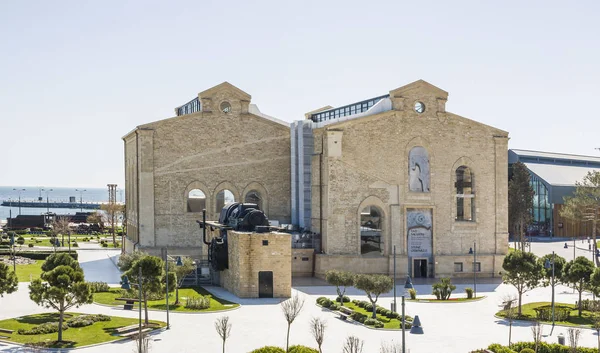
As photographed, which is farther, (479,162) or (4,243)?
(4,243)

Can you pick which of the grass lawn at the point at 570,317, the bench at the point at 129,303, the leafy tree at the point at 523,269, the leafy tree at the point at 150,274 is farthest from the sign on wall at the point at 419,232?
the leafy tree at the point at 150,274

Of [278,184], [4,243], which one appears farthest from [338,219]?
[4,243]

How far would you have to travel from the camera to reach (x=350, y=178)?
5447 cm

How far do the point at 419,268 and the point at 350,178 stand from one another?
9.05m

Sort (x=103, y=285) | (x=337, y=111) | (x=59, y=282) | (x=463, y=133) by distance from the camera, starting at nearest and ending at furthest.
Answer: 1. (x=59, y=282)
2. (x=103, y=285)
3. (x=463, y=133)
4. (x=337, y=111)

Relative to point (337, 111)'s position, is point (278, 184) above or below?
below

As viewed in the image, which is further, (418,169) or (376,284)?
(418,169)

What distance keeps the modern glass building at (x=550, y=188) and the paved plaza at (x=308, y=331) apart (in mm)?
44414

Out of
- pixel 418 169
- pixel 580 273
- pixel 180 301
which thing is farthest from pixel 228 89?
pixel 580 273

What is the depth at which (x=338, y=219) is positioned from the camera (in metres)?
54.1

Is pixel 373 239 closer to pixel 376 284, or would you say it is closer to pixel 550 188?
pixel 376 284

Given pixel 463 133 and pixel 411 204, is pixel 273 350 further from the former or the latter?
pixel 463 133

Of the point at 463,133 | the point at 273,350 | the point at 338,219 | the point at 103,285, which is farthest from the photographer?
the point at 463,133

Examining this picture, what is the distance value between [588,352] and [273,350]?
12.1 meters
